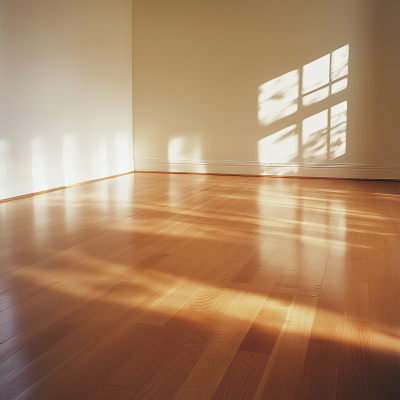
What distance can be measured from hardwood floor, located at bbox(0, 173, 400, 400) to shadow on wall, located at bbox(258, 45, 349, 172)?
9.72 feet

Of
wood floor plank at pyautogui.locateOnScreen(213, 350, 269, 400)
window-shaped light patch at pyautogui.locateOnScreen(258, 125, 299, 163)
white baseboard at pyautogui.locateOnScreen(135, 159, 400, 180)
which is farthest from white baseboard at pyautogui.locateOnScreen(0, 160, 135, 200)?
wood floor plank at pyautogui.locateOnScreen(213, 350, 269, 400)

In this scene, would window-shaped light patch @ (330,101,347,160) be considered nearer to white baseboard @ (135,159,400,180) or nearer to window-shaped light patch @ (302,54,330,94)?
white baseboard @ (135,159,400,180)

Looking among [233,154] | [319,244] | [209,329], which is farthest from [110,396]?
[233,154]

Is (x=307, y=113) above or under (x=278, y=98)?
under

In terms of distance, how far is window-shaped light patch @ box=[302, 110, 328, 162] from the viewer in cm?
706

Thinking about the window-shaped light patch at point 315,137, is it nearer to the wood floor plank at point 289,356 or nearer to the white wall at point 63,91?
the white wall at point 63,91

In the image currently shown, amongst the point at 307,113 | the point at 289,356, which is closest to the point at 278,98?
the point at 307,113

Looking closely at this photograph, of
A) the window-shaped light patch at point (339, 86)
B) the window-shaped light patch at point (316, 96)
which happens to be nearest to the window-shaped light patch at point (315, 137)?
the window-shaped light patch at point (316, 96)

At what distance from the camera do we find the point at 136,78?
25.8ft

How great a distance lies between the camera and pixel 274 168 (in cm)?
741

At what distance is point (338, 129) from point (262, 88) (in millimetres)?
1315

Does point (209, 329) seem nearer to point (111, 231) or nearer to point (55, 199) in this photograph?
point (111, 231)

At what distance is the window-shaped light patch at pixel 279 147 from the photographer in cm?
724

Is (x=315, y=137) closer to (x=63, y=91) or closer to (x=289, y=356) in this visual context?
(x=63, y=91)
